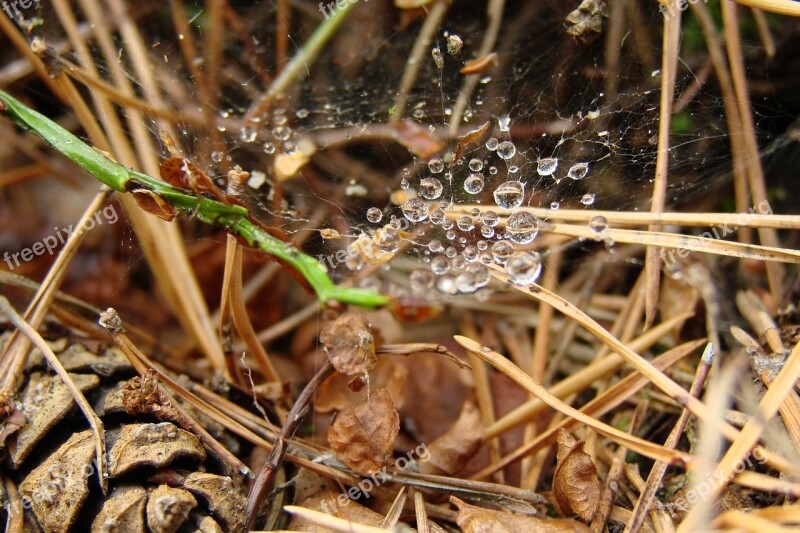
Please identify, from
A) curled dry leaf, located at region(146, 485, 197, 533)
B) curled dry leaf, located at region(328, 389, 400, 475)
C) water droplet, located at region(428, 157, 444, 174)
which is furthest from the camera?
water droplet, located at region(428, 157, 444, 174)

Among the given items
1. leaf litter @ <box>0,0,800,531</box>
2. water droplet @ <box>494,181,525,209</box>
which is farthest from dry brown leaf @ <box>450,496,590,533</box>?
water droplet @ <box>494,181,525,209</box>

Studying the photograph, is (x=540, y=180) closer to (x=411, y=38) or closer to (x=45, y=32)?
(x=411, y=38)

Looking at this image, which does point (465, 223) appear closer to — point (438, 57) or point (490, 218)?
point (490, 218)

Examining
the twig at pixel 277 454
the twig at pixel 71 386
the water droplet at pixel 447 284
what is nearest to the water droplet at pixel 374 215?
the water droplet at pixel 447 284

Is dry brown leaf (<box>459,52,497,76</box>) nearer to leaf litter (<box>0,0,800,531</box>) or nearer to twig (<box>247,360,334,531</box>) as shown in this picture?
leaf litter (<box>0,0,800,531</box>)

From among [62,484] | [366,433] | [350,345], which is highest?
[350,345]

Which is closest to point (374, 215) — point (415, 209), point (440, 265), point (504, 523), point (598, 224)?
point (415, 209)

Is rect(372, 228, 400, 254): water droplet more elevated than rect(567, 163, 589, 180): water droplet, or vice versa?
rect(567, 163, 589, 180): water droplet
